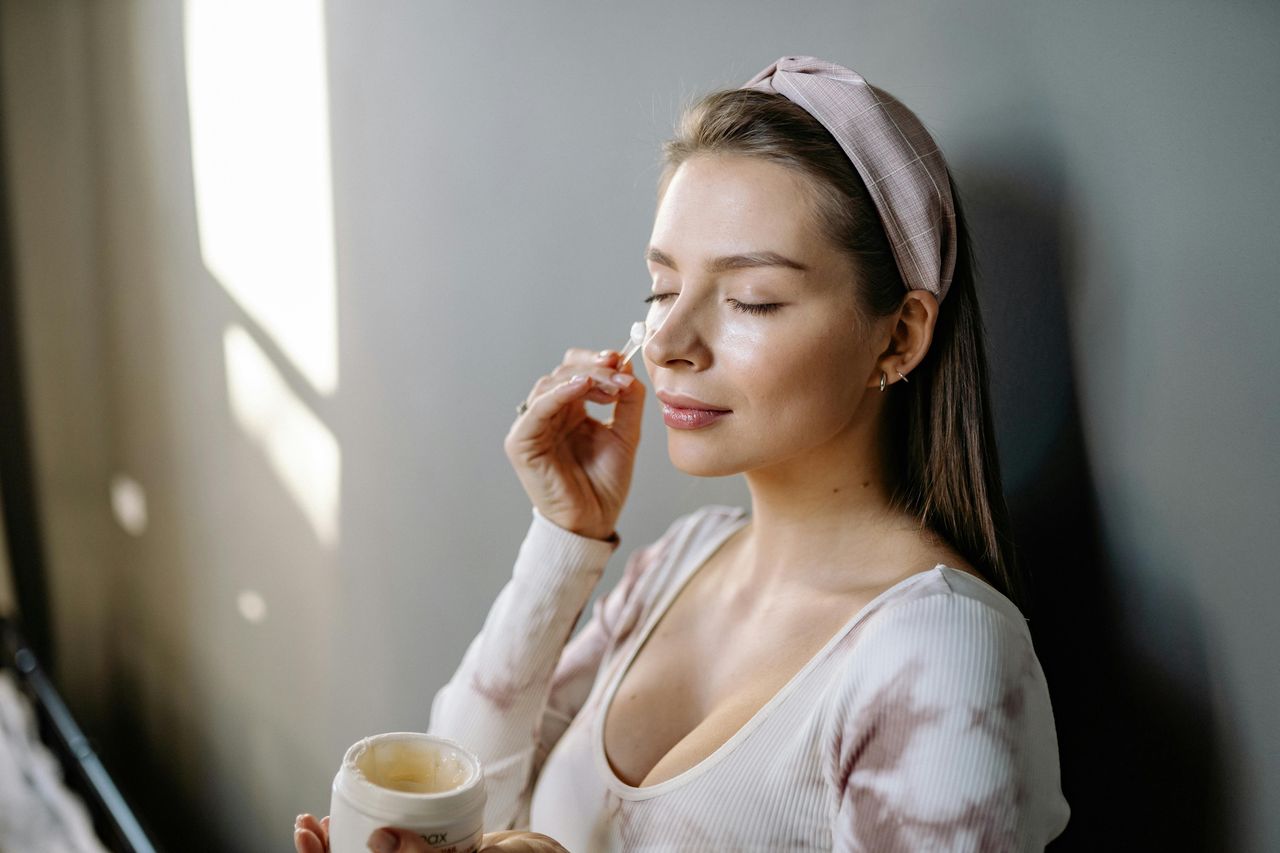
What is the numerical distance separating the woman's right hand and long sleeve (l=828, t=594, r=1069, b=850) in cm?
48

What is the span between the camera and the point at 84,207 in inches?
118

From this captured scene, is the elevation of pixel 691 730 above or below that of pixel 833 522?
below

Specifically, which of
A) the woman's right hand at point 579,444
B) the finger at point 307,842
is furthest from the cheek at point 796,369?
the finger at point 307,842

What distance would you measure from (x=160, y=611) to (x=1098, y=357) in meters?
2.72

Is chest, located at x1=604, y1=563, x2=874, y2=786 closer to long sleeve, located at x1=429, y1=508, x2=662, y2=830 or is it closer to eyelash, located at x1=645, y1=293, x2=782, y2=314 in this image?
long sleeve, located at x1=429, y1=508, x2=662, y2=830

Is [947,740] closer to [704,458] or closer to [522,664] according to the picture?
[704,458]

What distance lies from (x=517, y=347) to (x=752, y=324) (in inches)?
29.0

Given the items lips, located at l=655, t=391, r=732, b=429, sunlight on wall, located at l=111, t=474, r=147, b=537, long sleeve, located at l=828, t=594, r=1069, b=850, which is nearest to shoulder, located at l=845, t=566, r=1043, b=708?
long sleeve, located at l=828, t=594, r=1069, b=850

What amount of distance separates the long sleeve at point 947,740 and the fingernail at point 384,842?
0.33 m

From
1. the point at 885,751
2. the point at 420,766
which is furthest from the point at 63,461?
the point at 885,751

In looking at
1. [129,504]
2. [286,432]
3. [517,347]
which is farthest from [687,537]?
[129,504]

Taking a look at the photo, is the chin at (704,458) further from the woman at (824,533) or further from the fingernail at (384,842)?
the fingernail at (384,842)

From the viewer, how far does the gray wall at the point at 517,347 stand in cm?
84

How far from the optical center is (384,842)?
2.57 feet
